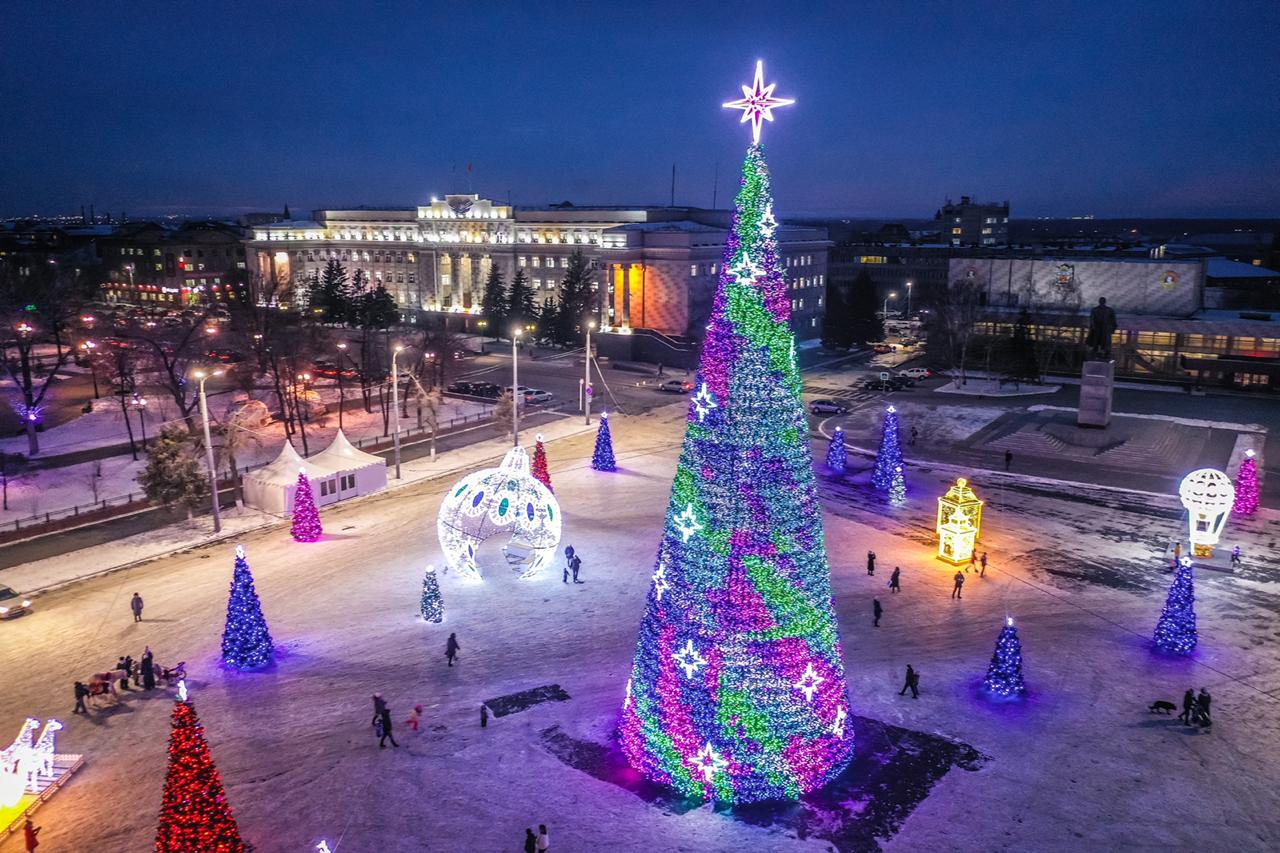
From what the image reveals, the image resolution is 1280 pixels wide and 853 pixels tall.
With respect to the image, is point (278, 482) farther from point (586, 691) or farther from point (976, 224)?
point (976, 224)

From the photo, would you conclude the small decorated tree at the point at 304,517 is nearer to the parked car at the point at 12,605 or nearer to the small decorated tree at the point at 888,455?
the parked car at the point at 12,605

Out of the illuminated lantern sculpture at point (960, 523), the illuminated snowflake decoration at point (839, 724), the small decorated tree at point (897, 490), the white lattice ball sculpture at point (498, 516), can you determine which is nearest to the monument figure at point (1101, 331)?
the small decorated tree at point (897, 490)

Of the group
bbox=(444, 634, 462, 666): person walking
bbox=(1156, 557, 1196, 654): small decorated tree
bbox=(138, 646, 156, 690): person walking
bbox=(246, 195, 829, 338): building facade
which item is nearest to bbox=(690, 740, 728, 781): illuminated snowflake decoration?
bbox=(444, 634, 462, 666): person walking

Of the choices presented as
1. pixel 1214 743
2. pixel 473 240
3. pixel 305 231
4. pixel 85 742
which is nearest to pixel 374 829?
pixel 85 742

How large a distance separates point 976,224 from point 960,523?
533 feet

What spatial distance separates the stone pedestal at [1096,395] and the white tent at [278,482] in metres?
40.4

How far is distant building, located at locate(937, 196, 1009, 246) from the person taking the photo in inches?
6786

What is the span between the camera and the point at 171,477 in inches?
1245

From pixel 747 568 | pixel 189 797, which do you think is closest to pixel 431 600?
pixel 189 797

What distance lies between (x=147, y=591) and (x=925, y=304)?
10529cm

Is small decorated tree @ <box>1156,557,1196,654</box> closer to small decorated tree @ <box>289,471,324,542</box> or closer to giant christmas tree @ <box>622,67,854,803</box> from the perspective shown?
giant christmas tree @ <box>622,67,854,803</box>

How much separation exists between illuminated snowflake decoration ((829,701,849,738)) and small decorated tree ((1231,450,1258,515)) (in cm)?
2658

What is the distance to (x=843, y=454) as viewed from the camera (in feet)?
133

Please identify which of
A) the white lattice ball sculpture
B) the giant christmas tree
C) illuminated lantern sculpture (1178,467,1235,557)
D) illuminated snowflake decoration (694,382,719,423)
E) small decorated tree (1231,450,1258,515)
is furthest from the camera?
small decorated tree (1231,450,1258,515)
